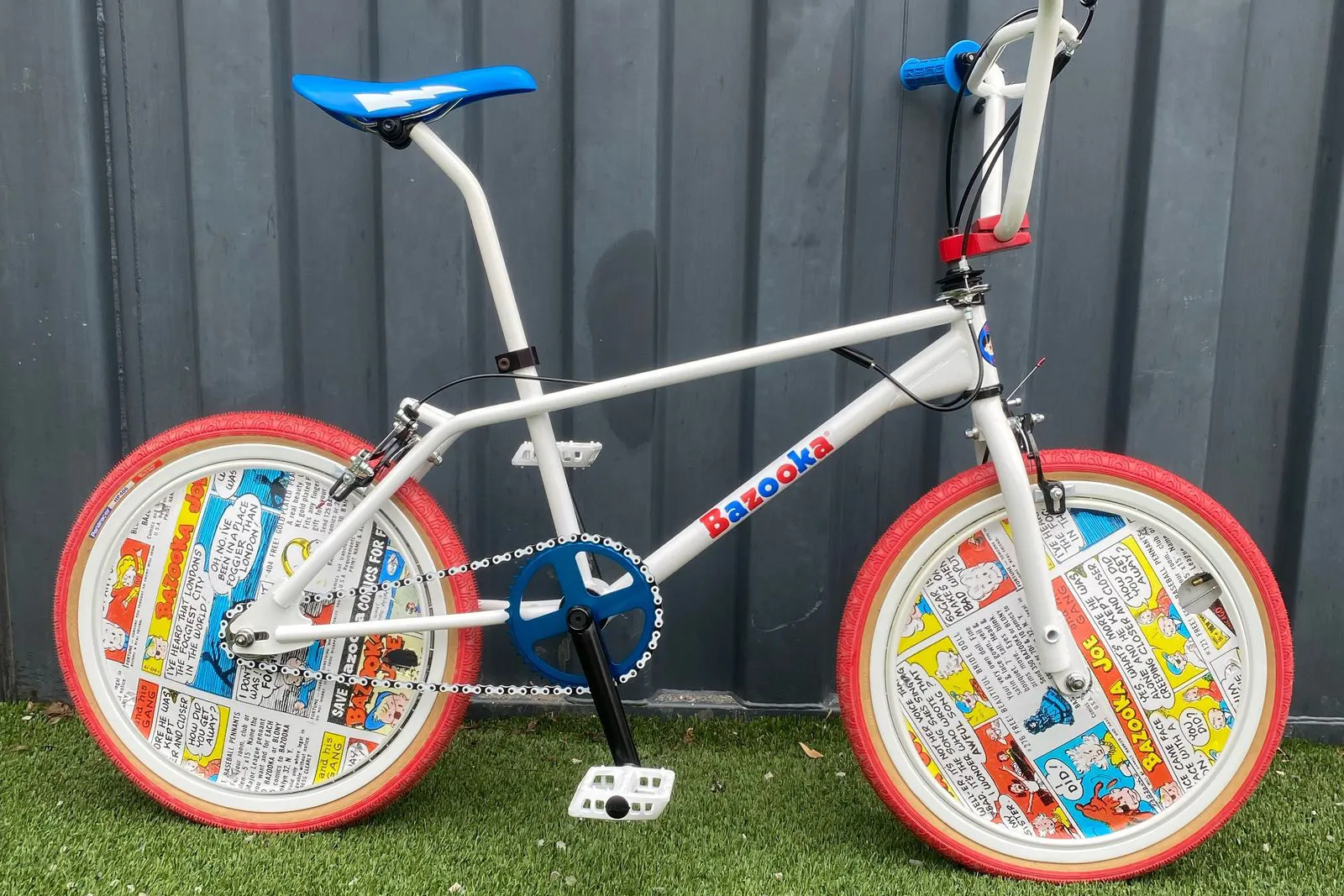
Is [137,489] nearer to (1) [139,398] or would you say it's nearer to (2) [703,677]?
(1) [139,398]

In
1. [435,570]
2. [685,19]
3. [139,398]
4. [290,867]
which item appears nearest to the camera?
A: [290,867]

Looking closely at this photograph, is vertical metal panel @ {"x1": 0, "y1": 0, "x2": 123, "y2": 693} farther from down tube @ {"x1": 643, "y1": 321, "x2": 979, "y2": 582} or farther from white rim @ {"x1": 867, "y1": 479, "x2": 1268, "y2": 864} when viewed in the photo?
white rim @ {"x1": 867, "y1": 479, "x2": 1268, "y2": 864}

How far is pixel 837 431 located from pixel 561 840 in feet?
3.09

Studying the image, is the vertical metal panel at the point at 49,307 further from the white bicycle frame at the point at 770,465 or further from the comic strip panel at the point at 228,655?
the white bicycle frame at the point at 770,465

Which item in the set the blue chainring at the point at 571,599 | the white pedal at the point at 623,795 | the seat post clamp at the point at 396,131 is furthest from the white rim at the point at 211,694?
the seat post clamp at the point at 396,131

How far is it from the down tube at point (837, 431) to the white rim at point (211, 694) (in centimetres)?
48

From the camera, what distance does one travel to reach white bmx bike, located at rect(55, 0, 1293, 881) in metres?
1.61

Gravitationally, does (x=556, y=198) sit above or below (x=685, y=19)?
below

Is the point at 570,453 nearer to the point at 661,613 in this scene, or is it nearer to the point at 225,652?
the point at 661,613

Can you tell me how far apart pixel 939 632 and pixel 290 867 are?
1.26 m

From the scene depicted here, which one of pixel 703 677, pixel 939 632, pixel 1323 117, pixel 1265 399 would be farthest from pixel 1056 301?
pixel 703 677

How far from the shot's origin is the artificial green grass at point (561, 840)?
5.24ft

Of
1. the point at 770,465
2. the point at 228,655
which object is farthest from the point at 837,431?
the point at 228,655

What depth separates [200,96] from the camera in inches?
79.0
